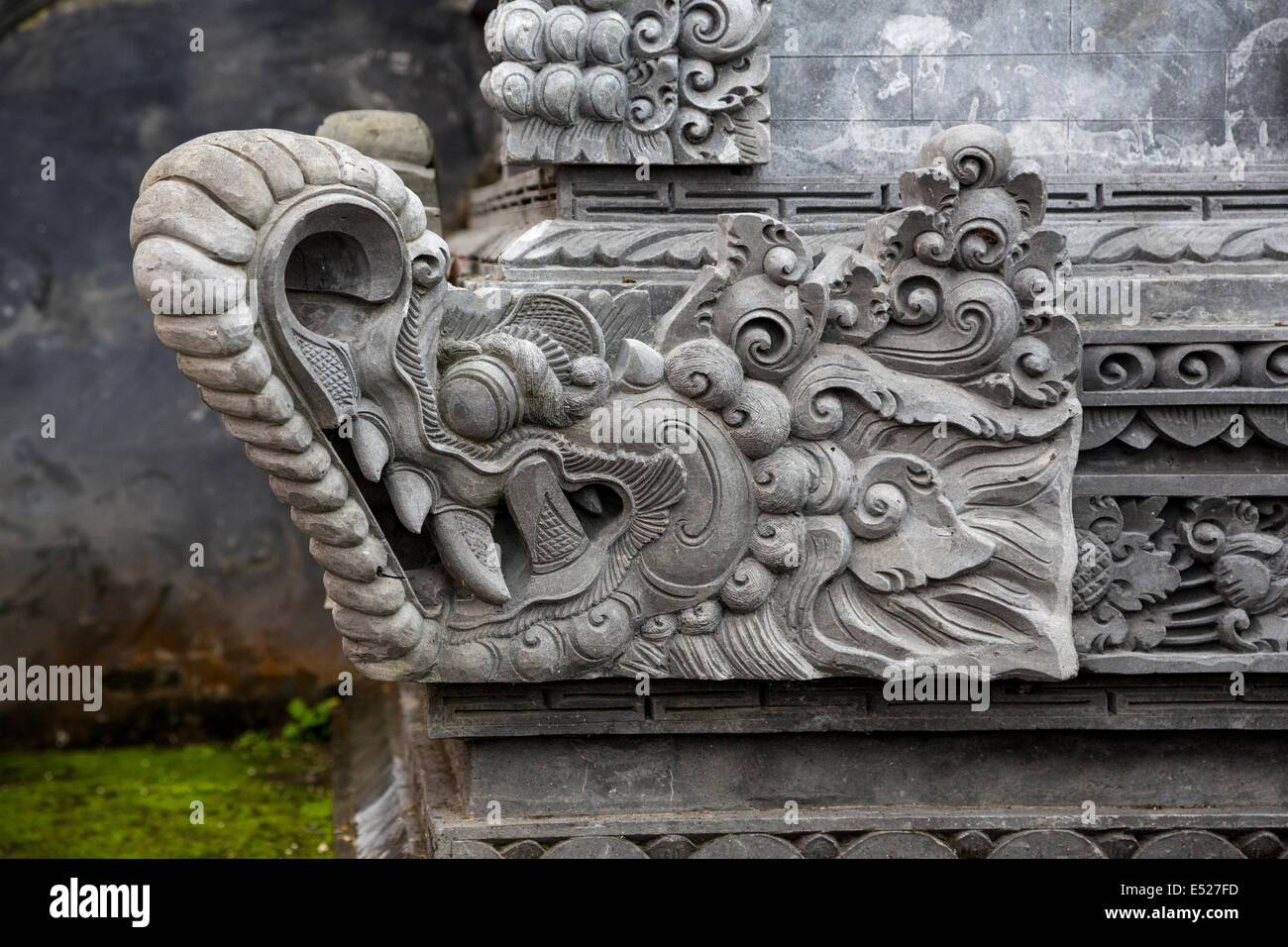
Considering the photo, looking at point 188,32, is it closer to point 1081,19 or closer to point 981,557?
point 1081,19

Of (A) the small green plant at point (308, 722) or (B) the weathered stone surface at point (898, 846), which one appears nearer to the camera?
(B) the weathered stone surface at point (898, 846)

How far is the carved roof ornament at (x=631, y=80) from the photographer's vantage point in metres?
3.55

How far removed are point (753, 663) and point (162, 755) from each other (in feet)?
13.3

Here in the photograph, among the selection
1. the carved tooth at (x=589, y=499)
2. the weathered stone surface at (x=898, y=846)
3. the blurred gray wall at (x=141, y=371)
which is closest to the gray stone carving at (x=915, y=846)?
the weathered stone surface at (x=898, y=846)

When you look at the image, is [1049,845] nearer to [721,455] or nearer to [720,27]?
[721,455]

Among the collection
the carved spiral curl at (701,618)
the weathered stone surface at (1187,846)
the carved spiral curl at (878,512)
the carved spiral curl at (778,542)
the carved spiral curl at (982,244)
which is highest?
the carved spiral curl at (982,244)

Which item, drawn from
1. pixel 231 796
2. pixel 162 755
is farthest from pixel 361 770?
pixel 162 755

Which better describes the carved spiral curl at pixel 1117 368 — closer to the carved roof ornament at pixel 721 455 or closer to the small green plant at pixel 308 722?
the carved roof ornament at pixel 721 455

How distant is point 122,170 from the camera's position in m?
6.49

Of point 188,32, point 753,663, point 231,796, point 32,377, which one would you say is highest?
point 188,32

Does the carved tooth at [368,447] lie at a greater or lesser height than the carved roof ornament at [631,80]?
lesser

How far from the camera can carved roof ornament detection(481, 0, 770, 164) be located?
355 centimetres

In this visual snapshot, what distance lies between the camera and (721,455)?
3.38m

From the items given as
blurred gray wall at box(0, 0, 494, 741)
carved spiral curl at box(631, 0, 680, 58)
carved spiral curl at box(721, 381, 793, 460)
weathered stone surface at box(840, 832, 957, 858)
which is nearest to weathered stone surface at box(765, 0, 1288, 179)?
carved spiral curl at box(631, 0, 680, 58)
